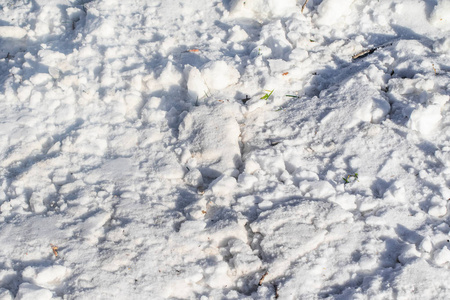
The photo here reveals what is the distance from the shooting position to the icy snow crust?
2.27 meters

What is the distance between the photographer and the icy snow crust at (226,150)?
227cm

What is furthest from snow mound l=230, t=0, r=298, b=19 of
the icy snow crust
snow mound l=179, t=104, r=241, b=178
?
snow mound l=179, t=104, r=241, b=178

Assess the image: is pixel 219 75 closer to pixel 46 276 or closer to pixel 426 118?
pixel 426 118

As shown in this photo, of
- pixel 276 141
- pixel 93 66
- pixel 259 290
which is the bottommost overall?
pixel 259 290

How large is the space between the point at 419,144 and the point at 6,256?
2.46 m

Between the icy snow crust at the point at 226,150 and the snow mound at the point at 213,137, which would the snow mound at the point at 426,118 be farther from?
the snow mound at the point at 213,137

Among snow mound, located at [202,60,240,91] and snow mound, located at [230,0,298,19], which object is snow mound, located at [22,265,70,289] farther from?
snow mound, located at [230,0,298,19]

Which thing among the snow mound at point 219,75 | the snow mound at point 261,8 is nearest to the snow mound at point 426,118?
the snow mound at point 219,75

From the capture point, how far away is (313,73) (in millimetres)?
3426

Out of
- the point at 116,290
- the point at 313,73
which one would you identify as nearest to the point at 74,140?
the point at 116,290

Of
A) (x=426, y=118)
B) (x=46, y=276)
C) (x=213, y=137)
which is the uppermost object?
(x=426, y=118)

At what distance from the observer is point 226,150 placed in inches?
114

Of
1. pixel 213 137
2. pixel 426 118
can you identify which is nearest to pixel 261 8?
pixel 213 137

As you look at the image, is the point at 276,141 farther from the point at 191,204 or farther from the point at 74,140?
the point at 74,140
